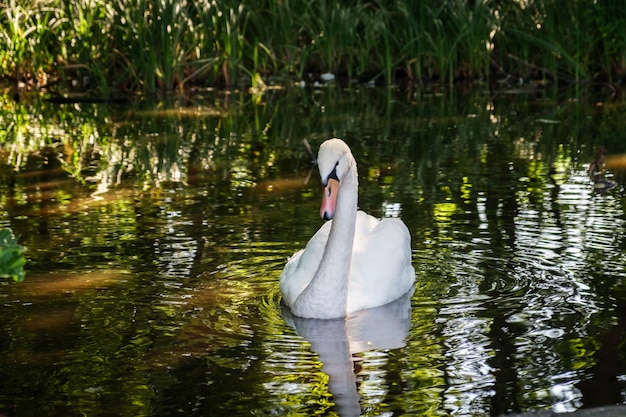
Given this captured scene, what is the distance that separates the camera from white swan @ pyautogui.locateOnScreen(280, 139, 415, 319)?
18.9ft

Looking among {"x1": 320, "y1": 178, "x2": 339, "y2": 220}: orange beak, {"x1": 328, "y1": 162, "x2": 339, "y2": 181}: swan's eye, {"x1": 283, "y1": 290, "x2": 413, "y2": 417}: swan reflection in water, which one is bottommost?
{"x1": 283, "y1": 290, "x2": 413, "y2": 417}: swan reflection in water

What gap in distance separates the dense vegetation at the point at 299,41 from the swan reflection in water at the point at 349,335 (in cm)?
1078

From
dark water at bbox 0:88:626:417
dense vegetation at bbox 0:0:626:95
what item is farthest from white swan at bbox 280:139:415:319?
dense vegetation at bbox 0:0:626:95

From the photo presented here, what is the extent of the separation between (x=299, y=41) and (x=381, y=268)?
44.3ft

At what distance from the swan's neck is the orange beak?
25 cm

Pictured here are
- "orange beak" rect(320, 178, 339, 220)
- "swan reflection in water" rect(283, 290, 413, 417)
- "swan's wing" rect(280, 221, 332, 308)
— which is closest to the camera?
"swan reflection in water" rect(283, 290, 413, 417)

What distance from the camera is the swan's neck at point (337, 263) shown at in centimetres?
593

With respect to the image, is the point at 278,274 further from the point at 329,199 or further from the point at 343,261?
the point at 329,199

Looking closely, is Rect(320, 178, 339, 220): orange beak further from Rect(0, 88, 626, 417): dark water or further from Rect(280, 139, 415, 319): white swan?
Rect(0, 88, 626, 417): dark water

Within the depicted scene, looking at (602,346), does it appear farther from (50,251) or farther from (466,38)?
(466,38)

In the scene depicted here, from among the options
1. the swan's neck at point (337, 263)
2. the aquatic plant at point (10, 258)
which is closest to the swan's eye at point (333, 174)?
the swan's neck at point (337, 263)

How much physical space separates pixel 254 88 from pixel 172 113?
311 cm

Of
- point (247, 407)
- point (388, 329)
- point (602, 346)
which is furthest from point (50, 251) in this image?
point (602, 346)

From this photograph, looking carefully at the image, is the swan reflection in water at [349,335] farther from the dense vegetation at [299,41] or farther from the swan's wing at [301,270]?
the dense vegetation at [299,41]
